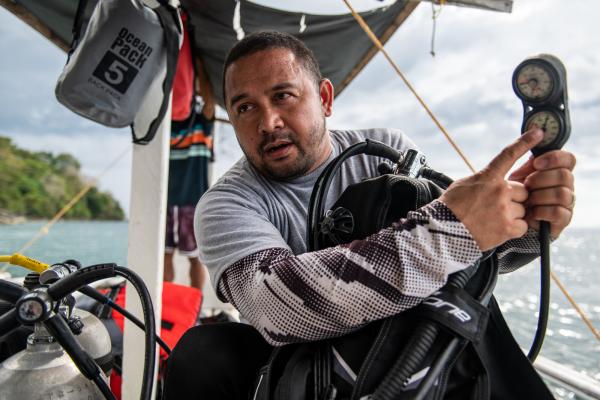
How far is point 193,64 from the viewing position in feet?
9.21

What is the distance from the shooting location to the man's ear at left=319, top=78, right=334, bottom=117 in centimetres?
125

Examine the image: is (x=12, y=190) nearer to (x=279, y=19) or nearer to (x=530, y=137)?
(x=279, y=19)

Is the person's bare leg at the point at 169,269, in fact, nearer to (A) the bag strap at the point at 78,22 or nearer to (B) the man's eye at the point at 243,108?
(A) the bag strap at the point at 78,22

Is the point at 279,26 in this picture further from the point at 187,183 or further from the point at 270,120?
the point at 270,120

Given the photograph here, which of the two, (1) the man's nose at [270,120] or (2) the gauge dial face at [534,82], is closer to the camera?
(2) the gauge dial face at [534,82]

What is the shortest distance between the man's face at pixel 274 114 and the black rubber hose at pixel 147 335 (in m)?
0.50

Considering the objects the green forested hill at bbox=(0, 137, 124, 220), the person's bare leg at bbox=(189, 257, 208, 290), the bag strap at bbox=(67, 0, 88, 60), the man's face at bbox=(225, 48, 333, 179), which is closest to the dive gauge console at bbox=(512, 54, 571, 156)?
the man's face at bbox=(225, 48, 333, 179)

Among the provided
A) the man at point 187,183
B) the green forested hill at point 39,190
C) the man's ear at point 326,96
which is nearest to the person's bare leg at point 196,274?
the man at point 187,183

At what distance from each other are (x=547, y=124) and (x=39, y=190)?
38561 millimetres

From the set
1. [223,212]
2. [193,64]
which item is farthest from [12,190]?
[223,212]

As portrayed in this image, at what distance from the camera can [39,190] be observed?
32844mm

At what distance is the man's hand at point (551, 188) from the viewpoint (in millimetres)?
594

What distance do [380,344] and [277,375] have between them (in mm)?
205

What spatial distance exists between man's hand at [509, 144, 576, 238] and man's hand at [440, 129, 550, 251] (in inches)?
0.5
